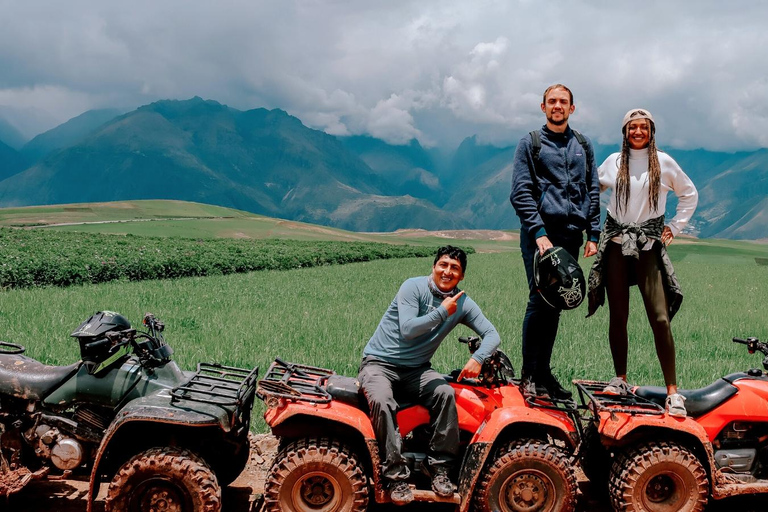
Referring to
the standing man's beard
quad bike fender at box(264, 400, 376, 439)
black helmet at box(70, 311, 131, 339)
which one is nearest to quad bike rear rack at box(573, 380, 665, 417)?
quad bike fender at box(264, 400, 376, 439)

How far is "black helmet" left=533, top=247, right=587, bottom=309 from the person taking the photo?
4.20 metres

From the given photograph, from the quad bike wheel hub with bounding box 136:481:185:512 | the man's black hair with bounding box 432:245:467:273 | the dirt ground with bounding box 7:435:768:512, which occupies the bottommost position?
the dirt ground with bounding box 7:435:768:512

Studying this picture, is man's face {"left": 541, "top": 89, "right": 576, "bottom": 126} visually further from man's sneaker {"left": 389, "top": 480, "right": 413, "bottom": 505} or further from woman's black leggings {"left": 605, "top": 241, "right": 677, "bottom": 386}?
man's sneaker {"left": 389, "top": 480, "right": 413, "bottom": 505}

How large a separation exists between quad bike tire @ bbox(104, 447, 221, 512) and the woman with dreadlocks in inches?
119

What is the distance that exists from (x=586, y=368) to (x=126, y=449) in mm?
5934

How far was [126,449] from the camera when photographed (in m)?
3.83

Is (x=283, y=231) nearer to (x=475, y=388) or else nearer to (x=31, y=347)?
(x=31, y=347)

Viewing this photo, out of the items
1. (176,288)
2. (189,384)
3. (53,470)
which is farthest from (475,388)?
(176,288)

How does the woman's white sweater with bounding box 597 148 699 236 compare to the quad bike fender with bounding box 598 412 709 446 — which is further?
the woman's white sweater with bounding box 597 148 699 236

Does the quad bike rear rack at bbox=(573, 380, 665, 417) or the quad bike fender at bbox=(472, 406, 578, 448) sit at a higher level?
the quad bike rear rack at bbox=(573, 380, 665, 417)

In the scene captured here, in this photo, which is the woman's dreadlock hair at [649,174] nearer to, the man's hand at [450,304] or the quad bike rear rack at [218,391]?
the man's hand at [450,304]

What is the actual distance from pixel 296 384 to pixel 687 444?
2804mm

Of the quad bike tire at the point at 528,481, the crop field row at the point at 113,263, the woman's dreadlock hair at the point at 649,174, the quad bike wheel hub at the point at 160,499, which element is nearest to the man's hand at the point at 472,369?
the quad bike tire at the point at 528,481

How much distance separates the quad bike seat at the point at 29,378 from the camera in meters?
3.86
